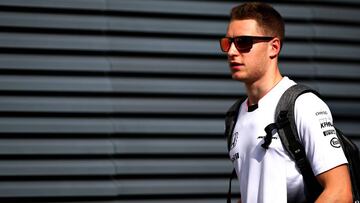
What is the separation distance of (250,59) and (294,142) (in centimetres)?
53

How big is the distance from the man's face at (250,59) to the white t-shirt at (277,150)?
0.12 m

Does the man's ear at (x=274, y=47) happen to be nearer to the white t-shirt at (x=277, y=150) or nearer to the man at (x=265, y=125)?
the man at (x=265, y=125)

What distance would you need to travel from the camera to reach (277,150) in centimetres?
342

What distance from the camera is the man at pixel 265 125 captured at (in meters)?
3.28

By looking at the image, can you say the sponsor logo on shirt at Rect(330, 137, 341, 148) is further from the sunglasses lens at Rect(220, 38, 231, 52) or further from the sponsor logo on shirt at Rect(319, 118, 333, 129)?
the sunglasses lens at Rect(220, 38, 231, 52)

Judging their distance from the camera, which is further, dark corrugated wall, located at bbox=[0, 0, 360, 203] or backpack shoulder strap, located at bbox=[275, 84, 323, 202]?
dark corrugated wall, located at bbox=[0, 0, 360, 203]

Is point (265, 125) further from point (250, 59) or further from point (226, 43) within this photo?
point (226, 43)

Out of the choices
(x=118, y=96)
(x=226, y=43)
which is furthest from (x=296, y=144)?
(x=118, y=96)

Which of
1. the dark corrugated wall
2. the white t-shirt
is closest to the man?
the white t-shirt

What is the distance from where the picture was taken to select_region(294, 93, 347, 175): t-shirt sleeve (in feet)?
10.7

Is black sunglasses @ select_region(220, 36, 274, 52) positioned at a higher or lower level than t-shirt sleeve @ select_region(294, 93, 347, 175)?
higher

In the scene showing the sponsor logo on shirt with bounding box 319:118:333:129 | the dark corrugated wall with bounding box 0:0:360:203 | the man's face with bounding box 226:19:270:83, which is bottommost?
the dark corrugated wall with bounding box 0:0:360:203

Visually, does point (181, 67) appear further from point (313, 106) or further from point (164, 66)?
point (313, 106)

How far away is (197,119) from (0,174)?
162cm
